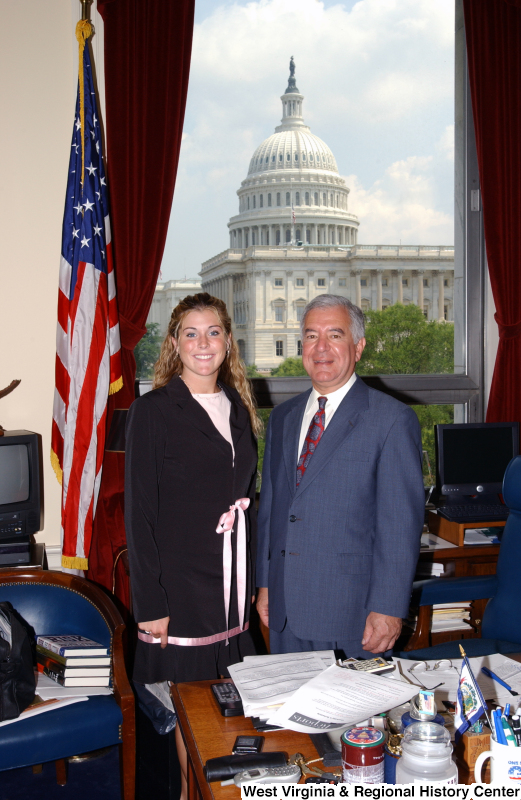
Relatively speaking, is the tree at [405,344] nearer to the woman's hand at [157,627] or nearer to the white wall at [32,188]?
the white wall at [32,188]

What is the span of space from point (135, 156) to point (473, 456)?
2155 millimetres

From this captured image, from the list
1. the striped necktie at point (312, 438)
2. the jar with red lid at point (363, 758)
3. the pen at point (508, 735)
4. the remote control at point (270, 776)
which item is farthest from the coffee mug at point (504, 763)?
the striped necktie at point (312, 438)

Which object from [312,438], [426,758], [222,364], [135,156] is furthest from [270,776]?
Answer: [135,156]

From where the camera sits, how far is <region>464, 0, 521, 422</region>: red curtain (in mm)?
3559

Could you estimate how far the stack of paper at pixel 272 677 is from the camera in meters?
1.25

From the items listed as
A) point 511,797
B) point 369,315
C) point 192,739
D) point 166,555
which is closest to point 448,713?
point 511,797

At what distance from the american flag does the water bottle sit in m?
2.16

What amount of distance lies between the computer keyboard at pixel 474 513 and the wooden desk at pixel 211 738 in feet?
6.03

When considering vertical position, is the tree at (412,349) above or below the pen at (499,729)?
above

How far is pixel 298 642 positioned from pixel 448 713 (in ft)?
2.03

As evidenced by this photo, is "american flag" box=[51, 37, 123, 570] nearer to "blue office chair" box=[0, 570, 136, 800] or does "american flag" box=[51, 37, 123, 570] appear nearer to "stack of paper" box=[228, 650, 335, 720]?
"blue office chair" box=[0, 570, 136, 800]

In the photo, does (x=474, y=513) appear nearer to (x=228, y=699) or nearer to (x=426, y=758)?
(x=228, y=699)

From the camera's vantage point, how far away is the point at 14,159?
3076 mm

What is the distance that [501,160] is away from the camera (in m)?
3.61
